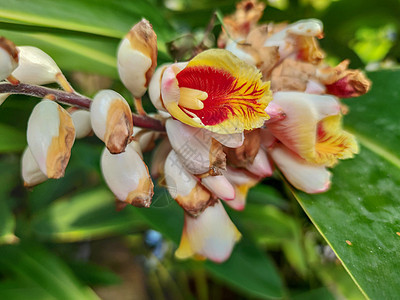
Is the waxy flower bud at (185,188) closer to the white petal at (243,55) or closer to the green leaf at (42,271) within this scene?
the white petal at (243,55)

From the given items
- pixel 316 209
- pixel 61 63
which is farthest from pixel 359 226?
pixel 61 63

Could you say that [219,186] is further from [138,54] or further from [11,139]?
→ [11,139]

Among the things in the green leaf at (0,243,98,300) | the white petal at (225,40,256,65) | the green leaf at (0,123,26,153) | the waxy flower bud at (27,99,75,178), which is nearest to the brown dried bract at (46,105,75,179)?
the waxy flower bud at (27,99,75,178)

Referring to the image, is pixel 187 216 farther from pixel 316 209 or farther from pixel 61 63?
pixel 61 63

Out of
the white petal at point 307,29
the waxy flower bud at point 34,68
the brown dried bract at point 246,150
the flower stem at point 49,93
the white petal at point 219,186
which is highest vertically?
the white petal at point 307,29

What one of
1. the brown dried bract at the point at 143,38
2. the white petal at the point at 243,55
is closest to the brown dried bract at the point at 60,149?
the brown dried bract at the point at 143,38

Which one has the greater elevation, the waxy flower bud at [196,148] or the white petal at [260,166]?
the waxy flower bud at [196,148]

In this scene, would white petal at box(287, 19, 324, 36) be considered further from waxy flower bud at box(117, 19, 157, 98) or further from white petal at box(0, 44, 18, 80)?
white petal at box(0, 44, 18, 80)
